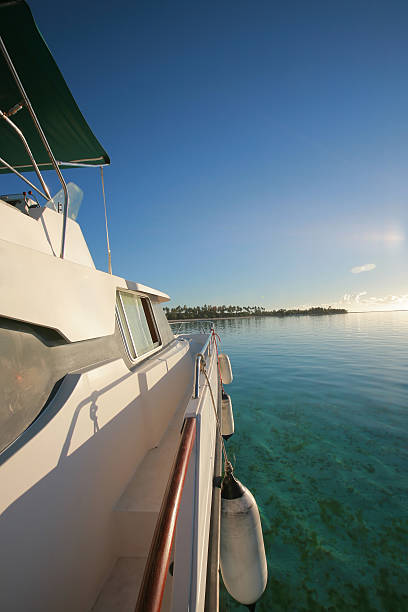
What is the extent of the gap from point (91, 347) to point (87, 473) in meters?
1.01

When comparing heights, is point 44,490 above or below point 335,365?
above

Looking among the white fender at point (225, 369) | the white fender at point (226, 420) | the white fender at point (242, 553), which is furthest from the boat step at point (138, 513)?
the white fender at point (225, 369)

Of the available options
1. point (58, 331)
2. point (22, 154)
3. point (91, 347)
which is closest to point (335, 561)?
point (91, 347)

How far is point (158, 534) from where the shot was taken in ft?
2.96

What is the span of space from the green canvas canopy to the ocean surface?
6.25m

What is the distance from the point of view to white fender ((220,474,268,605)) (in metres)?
2.15

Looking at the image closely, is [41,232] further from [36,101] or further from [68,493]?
[36,101]

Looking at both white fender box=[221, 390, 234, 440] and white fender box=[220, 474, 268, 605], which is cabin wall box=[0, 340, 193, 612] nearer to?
white fender box=[220, 474, 268, 605]

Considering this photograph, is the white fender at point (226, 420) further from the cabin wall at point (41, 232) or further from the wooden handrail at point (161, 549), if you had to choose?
the wooden handrail at point (161, 549)

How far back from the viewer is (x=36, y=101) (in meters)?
3.53

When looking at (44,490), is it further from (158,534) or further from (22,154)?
(22,154)

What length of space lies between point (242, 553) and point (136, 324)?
9.92 ft

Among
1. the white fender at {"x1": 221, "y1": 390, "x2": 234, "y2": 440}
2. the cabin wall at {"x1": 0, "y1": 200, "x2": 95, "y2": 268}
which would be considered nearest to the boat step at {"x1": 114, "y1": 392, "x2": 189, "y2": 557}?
the cabin wall at {"x1": 0, "y1": 200, "x2": 95, "y2": 268}

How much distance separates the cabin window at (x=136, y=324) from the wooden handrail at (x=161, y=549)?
7.68 feet
